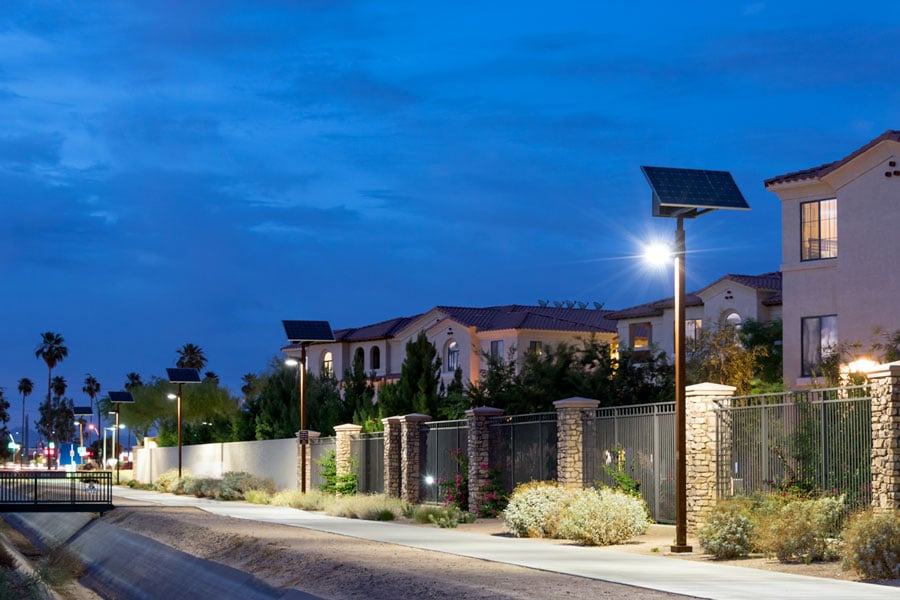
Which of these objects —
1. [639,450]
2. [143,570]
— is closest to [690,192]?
[639,450]

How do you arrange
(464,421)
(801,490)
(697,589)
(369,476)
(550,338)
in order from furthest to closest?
1. (550,338)
2. (369,476)
3. (464,421)
4. (801,490)
5. (697,589)

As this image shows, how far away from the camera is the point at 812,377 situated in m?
40.1

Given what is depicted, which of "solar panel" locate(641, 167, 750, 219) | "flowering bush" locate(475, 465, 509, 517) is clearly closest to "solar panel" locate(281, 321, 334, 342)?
"flowering bush" locate(475, 465, 509, 517)

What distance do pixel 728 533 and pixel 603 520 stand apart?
382cm

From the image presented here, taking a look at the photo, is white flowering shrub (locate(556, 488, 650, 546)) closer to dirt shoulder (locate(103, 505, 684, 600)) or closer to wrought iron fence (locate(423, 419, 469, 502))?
dirt shoulder (locate(103, 505, 684, 600))

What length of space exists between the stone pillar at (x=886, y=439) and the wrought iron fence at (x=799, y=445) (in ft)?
2.63

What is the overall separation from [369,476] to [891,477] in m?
27.3

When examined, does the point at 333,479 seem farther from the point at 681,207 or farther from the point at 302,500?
the point at 681,207

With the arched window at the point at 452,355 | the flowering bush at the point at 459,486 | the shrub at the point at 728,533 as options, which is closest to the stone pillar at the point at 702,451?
the shrub at the point at 728,533

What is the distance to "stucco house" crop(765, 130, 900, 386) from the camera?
Result: 3866 centimetres

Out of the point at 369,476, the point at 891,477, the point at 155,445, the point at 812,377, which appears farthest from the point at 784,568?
the point at 155,445

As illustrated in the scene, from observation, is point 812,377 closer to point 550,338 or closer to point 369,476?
point 369,476

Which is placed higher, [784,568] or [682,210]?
[682,210]

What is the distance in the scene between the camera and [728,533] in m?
21.0
